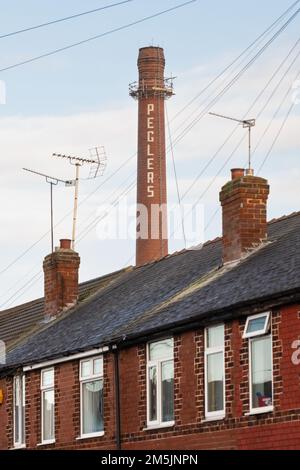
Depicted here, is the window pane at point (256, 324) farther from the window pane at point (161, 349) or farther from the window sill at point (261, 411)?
the window pane at point (161, 349)

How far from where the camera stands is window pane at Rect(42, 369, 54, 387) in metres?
31.1

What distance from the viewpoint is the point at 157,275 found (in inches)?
1324

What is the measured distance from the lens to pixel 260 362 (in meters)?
24.3

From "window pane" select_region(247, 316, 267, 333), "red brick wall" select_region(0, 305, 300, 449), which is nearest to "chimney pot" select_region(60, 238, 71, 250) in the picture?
"red brick wall" select_region(0, 305, 300, 449)

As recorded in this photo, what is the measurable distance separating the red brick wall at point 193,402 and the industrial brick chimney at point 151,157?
44664mm

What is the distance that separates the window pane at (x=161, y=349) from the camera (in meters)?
26.9

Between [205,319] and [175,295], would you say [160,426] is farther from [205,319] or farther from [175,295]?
[175,295]

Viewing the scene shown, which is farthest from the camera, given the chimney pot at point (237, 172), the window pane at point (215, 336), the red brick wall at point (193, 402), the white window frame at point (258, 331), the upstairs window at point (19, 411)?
the upstairs window at point (19, 411)

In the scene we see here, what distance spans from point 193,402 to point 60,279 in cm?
1209

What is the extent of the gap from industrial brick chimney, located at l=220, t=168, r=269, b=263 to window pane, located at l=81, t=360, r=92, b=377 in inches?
149

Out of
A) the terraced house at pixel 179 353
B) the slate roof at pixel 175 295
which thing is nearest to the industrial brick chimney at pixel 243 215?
the terraced house at pixel 179 353

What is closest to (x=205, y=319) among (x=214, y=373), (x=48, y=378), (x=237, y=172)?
(x=214, y=373)
